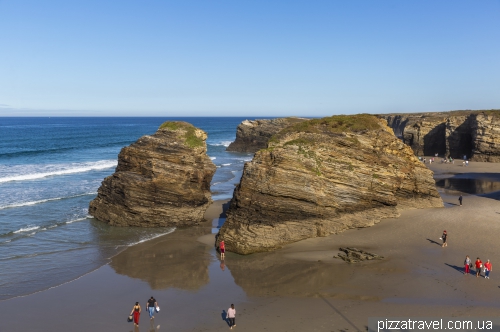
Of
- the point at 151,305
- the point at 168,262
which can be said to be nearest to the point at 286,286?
the point at 151,305

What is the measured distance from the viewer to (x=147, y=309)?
58.1ft

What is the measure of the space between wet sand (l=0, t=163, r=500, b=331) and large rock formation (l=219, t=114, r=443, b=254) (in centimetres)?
100

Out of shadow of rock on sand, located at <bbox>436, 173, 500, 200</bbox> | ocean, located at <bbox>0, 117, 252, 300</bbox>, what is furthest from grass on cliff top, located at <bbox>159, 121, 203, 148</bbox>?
shadow of rock on sand, located at <bbox>436, 173, 500, 200</bbox>

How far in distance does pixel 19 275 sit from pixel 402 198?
1009 inches

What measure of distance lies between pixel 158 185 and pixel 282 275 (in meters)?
13.5

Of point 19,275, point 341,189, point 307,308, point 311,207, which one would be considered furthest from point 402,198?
point 19,275

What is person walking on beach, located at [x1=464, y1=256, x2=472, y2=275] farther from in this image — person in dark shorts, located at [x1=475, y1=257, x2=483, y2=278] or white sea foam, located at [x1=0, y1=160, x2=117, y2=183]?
white sea foam, located at [x1=0, y1=160, x2=117, y2=183]

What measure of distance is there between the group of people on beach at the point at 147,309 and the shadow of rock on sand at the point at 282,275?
445cm

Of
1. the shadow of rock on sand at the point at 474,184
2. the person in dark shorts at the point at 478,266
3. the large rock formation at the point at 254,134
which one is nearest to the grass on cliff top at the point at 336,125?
the person in dark shorts at the point at 478,266

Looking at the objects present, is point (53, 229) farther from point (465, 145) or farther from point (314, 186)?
point (465, 145)

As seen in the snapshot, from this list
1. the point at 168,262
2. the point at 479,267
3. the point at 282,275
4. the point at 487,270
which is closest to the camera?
the point at 487,270

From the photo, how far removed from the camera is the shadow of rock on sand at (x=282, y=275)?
66.6 ft

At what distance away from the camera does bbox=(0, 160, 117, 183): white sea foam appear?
168 ft

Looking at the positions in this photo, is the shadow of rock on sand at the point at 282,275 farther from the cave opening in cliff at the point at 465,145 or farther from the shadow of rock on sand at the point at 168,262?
the cave opening in cliff at the point at 465,145
